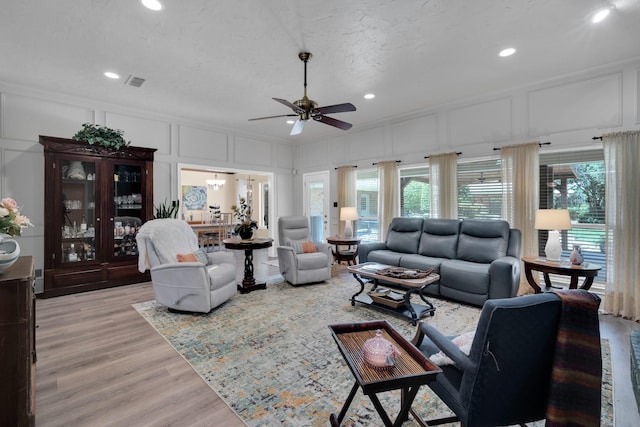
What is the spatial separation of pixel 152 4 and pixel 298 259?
133 inches

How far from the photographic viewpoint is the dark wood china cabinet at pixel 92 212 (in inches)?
159

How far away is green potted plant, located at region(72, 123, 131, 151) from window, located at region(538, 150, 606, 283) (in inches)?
241

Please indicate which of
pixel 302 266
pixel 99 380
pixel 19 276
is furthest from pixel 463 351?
pixel 302 266

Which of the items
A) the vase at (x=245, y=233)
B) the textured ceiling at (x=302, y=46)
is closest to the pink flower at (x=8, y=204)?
the textured ceiling at (x=302, y=46)

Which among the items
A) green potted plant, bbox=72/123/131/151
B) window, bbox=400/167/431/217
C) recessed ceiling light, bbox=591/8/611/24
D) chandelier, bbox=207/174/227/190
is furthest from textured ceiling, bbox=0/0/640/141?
chandelier, bbox=207/174/227/190

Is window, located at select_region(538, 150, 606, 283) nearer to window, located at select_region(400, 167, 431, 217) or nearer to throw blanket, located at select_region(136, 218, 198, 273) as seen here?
window, located at select_region(400, 167, 431, 217)

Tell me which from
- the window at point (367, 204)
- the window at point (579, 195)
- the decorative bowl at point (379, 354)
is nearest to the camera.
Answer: the decorative bowl at point (379, 354)

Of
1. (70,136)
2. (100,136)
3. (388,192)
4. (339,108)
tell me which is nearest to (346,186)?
(388,192)

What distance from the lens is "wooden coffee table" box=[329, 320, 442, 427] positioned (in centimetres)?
128

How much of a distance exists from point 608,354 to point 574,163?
248 centimetres

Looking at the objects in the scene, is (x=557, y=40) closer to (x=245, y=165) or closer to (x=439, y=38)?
(x=439, y=38)

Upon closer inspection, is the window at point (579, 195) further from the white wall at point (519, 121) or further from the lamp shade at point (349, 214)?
the lamp shade at point (349, 214)

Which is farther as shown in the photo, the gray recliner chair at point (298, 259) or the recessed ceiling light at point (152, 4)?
the gray recliner chair at point (298, 259)

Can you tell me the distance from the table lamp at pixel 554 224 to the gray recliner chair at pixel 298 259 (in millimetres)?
2889
